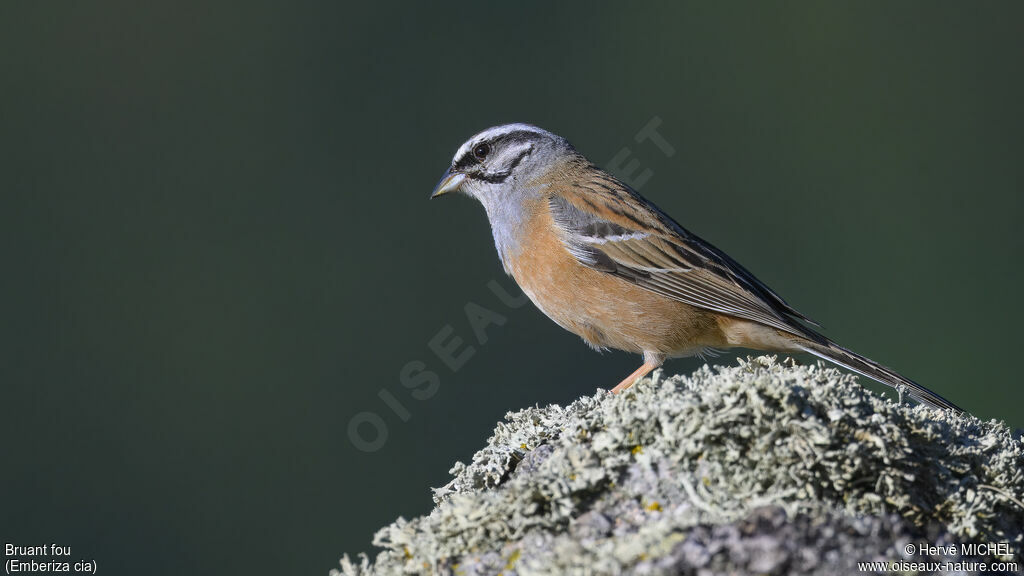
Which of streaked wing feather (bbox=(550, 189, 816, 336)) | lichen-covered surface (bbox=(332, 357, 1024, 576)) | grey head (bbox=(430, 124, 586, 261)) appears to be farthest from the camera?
grey head (bbox=(430, 124, 586, 261))

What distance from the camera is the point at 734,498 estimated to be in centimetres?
220

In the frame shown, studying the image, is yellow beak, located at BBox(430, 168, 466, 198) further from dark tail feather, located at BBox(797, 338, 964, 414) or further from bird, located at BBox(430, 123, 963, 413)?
dark tail feather, located at BBox(797, 338, 964, 414)

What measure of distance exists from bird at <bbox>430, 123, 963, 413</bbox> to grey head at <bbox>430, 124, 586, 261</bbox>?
0.04 meters

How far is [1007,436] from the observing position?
308cm

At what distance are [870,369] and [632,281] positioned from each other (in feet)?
4.36

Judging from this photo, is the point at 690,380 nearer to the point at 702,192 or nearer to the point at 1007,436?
the point at 1007,436

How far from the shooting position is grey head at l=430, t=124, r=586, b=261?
5.56 meters

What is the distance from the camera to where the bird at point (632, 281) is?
4.77 m

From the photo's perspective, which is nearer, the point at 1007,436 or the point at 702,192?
the point at 1007,436

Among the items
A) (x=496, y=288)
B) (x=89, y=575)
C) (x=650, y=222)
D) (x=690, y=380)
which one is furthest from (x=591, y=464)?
(x=496, y=288)

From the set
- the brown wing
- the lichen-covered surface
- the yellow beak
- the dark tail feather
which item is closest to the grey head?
the yellow beak

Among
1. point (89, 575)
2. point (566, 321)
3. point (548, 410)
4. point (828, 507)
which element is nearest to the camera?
point (828, 507)

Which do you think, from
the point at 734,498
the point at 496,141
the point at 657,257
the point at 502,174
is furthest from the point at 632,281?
the point at 734,498

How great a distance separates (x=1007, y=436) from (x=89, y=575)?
5.68m
